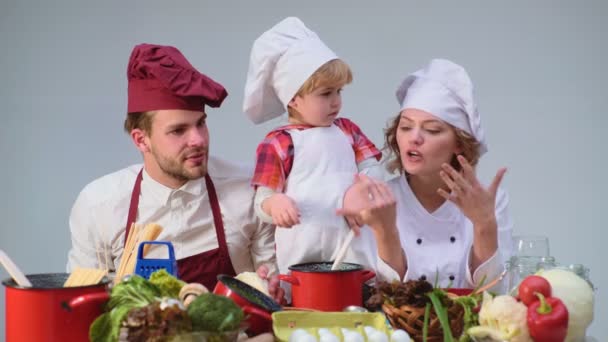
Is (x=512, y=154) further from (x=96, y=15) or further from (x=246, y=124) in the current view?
(x=96, y=15)

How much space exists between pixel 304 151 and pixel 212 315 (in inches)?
39.9

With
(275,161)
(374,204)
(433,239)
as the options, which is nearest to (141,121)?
(275,161)

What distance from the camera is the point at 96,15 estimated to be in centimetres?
377

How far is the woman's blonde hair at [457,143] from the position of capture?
2.32 metres

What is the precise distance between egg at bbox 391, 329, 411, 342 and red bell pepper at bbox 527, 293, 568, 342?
24 cm

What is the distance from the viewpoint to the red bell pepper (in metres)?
1.48

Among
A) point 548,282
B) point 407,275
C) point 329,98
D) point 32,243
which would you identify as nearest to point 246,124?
point 32,243

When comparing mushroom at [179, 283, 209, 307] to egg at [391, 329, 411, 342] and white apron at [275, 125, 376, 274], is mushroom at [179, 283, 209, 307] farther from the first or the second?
white apron at [275, 125, 376, 274]

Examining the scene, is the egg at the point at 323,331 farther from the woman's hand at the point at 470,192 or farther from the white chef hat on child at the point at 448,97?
the white chef hat on child at the point at 448,97

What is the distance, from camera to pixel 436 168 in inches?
91.2

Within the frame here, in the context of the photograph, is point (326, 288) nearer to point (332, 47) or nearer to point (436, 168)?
point (436, 168)

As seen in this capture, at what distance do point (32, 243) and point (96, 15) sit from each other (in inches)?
44.4

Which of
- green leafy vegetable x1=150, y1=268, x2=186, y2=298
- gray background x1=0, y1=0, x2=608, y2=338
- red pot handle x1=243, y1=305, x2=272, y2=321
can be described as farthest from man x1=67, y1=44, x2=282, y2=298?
gray background x1=0, y1=0, x2=608, y2=338

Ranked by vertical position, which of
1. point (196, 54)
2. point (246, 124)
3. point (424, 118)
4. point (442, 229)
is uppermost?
point (196, 54)
